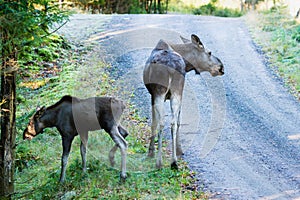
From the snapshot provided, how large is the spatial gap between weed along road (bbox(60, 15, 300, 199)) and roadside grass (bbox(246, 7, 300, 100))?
0.41 metres

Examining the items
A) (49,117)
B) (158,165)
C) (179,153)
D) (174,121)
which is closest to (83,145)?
(49,117)

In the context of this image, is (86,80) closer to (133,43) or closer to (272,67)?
(133,43)

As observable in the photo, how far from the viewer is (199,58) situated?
1025 centimetres

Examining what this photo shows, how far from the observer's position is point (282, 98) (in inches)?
580

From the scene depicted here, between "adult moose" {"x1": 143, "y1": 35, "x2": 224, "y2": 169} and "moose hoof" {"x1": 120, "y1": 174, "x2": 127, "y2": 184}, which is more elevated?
"adult moose" {"x1": 143, "y1": 35, "x2": 224, "y2": 169}

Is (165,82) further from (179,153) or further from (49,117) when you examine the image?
(49,117)

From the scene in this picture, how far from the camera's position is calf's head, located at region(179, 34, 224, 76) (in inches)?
402

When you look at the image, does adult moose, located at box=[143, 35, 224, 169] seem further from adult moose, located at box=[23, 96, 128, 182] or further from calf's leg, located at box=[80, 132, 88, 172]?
calf's leg, located at box=[80, 132, 88, 172]

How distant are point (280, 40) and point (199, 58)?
10.4m

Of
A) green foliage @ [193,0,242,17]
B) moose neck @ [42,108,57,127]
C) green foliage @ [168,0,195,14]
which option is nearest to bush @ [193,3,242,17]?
green foliage @ [193,0,242,17]

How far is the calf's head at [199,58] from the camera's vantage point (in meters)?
10.2

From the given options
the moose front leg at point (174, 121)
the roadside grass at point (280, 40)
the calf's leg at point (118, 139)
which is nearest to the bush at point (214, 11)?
the roadside grass at point (280, 40)

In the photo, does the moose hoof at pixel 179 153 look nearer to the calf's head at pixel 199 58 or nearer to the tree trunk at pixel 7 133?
the calf's head at pixel 199 58

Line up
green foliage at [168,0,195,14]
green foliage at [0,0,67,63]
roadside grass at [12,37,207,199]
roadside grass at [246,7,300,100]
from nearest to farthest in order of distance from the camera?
green foliage at [0,0,67,63], roadside grass at [12,37,207,199], roadside grass at [246,7,300,100], green foliage at [168,0,195,14]
